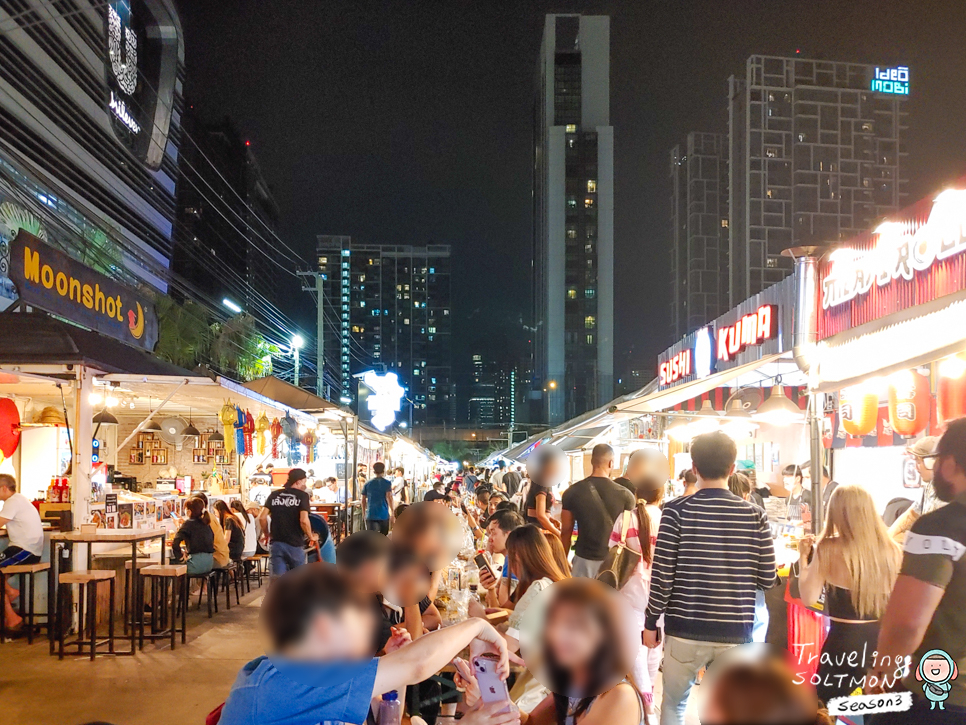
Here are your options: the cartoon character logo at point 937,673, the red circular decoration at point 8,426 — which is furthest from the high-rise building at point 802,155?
the cartoon character logo at point 937,673

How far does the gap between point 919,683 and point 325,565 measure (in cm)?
224

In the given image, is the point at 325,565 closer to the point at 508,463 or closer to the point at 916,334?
the point at 916,334

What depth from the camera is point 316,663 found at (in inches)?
82.7

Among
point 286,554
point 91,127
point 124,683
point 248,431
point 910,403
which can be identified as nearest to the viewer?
point 124,683

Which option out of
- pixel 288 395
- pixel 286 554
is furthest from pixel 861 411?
pixel 288 395

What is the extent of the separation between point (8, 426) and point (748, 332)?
9776mm

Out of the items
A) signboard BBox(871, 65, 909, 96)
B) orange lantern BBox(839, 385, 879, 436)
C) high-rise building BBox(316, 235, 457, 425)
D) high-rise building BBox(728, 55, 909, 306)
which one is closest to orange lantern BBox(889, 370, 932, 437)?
orange lantern BBox(839, 385, 879, 436)

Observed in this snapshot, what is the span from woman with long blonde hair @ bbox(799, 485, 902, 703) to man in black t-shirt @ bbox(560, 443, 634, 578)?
2.94 metres

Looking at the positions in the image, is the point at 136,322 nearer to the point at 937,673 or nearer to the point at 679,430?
the point at 679,430

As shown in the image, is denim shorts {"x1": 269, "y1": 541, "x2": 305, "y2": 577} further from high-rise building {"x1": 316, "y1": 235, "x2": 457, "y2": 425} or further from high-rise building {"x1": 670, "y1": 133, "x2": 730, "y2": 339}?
high-rise building {"x1": 316, "y1": 235, "x2": 457, "y2": 425}

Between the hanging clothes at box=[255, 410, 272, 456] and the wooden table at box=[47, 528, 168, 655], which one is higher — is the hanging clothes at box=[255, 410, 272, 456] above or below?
above

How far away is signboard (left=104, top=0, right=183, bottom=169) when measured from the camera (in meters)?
15.9

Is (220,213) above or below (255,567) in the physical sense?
above

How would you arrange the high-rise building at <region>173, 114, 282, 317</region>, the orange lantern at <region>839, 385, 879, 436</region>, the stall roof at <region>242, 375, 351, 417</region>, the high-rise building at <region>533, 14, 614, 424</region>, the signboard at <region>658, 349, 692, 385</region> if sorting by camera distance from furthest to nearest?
the high-rise building at <region>533, 14, 614, 424</region>, the high-rise building at <region>173, 114, 282, 317</region>, the signboard at <region>658, 349, 692, 385</region>, the stall roof at <region>242, 375, 351, 417</region>, the orange lantern at <region>839, 385, 879, 436</region>
